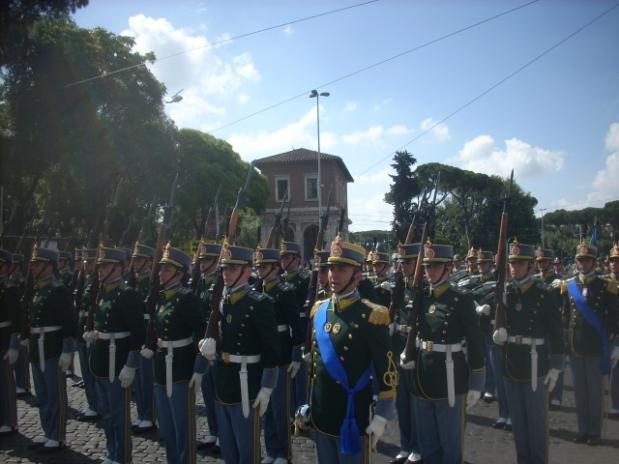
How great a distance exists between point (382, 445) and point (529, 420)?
7.53 ft

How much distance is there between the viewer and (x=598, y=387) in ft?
22.6

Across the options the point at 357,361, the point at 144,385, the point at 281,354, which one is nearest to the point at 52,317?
the point at 144,385

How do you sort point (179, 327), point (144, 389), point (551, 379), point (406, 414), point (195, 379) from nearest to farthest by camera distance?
point (195, 379) → point (179, 327) → point (551, 379) → point (406, 414) → point (144, 389)

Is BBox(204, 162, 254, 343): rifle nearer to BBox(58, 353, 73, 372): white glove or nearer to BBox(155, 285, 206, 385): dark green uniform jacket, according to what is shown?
BBox(155, 285, 206, 385): dark green uniform jacket

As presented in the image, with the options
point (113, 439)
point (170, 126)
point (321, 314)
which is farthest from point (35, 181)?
point (321, 314)

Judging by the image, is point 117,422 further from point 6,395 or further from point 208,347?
point 6,395

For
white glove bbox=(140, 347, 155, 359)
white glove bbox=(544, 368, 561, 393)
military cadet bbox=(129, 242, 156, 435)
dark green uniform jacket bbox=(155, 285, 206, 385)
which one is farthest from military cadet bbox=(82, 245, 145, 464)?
white glove bbox=(544, 368, 561, 393)

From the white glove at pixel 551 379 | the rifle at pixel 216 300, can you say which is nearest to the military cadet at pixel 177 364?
the rifle at pixel 216 300

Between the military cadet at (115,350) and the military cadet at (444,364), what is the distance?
3.14 meters

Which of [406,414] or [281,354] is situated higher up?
[281,354]

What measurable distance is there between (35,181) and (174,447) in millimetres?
19538

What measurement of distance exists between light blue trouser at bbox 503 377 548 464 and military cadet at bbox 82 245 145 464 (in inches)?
163

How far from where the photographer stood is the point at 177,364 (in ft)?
17.5

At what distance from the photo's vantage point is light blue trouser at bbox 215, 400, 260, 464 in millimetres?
4719
